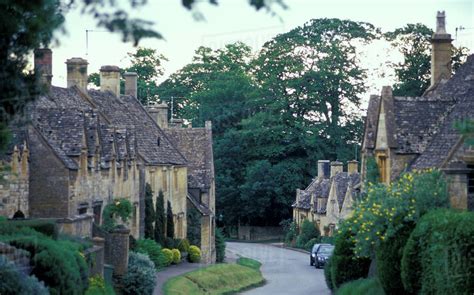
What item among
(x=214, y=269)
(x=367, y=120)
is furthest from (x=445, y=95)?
(x=214, y=269)

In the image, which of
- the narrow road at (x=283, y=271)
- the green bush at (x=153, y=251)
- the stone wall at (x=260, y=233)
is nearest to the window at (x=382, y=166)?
the narrow road at (x=283, y=271)

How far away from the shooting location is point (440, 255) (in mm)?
31281

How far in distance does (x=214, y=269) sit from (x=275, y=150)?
37628 mm

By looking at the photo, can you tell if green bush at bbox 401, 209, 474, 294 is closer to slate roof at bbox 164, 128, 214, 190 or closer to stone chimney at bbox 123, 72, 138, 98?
stone chimney at bbox 123, 72, 138, 98

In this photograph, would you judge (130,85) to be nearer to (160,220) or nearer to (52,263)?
(160,220)

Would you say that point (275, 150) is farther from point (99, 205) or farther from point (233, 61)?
point (99, 205)

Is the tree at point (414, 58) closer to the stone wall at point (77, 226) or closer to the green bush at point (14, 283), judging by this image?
the stone wall at point (77, 226)

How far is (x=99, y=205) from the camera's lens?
4856 cm

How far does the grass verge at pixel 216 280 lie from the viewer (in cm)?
4851

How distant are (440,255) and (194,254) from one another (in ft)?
108

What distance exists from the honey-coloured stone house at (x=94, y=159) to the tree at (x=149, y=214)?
0.54 m

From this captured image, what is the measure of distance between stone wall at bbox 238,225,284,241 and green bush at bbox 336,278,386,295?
184 ft

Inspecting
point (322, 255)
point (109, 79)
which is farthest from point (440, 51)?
point (109, 79)

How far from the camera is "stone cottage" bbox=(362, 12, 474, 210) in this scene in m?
39.3
